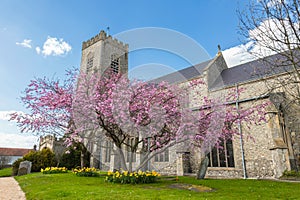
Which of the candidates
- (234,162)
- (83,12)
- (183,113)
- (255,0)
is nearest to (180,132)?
(183,113)

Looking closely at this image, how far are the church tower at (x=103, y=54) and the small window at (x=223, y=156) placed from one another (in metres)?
18.9

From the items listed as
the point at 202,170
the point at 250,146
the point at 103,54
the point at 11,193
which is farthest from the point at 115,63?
the point at 11,193

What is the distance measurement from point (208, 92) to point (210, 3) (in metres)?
10.6

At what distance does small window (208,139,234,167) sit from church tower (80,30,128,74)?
62.0 ft

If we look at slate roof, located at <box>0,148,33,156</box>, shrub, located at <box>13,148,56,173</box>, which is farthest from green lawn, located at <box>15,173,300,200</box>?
slate roof, located at <box>0,148,33,156</box>

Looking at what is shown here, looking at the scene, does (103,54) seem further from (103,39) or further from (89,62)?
(89,62)

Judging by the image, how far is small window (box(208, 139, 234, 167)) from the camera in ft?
44.7

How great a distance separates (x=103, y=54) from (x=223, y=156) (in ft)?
71.2

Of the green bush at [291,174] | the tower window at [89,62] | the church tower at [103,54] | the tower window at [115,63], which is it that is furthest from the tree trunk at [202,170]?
the tower window at [89,62]

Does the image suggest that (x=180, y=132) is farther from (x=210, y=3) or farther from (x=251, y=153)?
(x=251, y=153)

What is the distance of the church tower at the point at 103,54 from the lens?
28.1m

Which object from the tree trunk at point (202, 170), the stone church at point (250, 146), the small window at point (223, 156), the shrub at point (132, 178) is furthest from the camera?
the small window at point (223, 156)

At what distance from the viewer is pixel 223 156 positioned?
14.0 metres

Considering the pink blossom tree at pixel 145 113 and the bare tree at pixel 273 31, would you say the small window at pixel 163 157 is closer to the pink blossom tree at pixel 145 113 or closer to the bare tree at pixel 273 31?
the pink blossom tree at pixel 145 113
